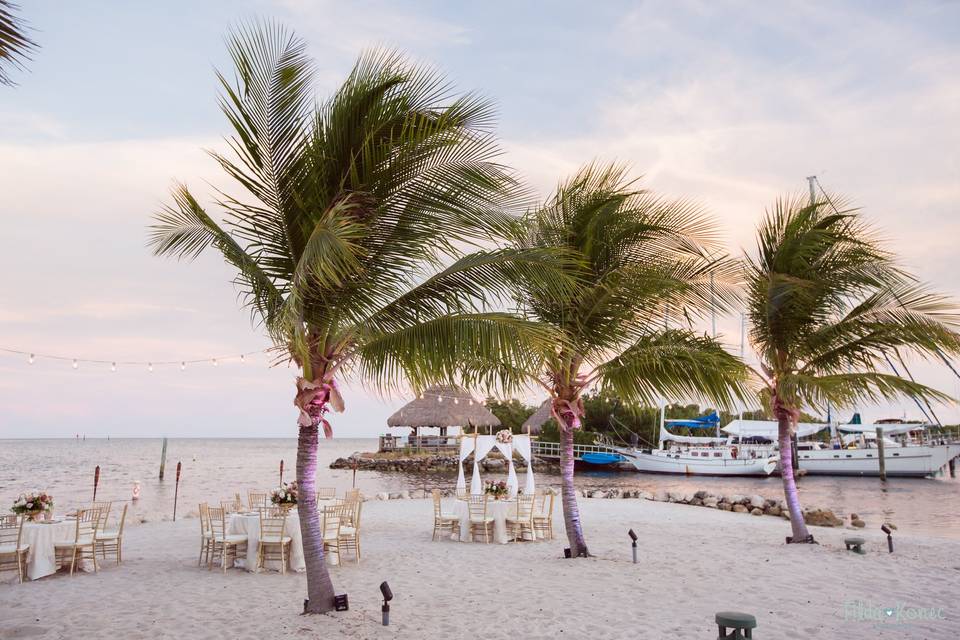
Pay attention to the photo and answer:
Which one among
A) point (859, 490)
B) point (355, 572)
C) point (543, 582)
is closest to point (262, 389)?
point (355, 572)

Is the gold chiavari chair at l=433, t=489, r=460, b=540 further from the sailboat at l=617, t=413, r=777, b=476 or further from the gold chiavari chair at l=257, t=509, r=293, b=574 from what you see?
the sailboat at l=617, t=413, r=777, b=476

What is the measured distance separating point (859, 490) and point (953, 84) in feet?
80.4

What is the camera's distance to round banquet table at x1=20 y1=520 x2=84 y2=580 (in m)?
8.75

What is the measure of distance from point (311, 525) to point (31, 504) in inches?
222

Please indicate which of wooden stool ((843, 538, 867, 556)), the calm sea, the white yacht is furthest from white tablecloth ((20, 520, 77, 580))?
the white yacht

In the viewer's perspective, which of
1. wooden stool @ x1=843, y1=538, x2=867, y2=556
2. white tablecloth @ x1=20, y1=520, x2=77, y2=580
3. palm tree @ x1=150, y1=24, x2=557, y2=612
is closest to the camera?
palm tree @ x1=150, y1=24, x2=557, y2=612

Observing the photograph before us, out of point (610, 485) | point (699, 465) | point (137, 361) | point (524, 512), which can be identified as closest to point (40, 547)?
point (524, 512)

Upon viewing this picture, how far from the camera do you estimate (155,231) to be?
278 inches

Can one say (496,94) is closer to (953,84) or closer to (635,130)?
(635,130)

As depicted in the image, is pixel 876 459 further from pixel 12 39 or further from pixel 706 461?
pixel 12 39

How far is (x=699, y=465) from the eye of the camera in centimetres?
3975

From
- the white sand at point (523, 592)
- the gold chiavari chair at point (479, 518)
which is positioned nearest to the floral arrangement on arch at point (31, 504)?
the white sand at point (523, 592)

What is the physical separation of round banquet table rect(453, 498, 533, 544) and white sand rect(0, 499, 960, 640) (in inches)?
15.8

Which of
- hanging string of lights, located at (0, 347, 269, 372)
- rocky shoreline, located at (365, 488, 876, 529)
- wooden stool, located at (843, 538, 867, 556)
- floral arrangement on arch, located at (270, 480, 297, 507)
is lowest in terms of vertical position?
rocky shoreline, located at (365, 488, 876, 529)
